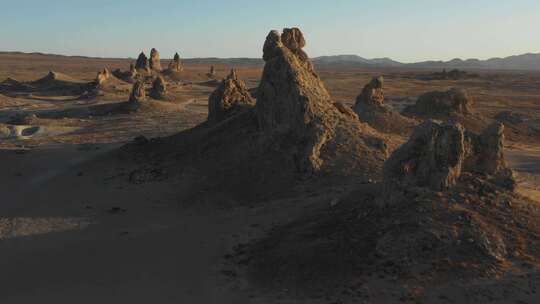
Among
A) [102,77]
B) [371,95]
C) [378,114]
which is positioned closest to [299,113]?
[378,114]

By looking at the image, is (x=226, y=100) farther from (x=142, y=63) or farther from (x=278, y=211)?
(x=142, y=63)

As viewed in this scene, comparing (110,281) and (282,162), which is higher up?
(282,162)

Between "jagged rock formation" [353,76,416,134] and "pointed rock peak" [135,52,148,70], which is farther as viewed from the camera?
"pointed rock peak" [135,52,148,70]

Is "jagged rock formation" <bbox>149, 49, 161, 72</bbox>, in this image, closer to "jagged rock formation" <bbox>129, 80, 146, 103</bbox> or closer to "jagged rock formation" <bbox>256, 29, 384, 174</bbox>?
"jagged rock formation" <bbox>129, 80, 146, 103</bbox>

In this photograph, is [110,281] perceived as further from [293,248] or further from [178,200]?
[178,200]

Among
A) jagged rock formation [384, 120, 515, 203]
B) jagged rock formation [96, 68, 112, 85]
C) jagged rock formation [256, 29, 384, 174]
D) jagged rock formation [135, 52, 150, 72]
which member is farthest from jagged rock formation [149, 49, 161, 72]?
jagged rock formation [384, 120, 515, 203]

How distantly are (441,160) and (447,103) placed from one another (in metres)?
26.5

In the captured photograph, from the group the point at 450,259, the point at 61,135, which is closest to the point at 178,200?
the point at 450,259

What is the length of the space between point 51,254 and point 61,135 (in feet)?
84.1

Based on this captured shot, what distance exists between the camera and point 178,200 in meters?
22.0

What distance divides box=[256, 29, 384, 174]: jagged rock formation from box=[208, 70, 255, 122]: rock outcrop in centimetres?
617

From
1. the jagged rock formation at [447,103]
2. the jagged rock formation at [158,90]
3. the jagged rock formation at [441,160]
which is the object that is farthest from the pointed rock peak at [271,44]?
the jagged rock formation at [158,90]

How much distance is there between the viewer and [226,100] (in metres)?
31.8

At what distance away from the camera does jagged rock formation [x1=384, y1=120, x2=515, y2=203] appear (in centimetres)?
1540
